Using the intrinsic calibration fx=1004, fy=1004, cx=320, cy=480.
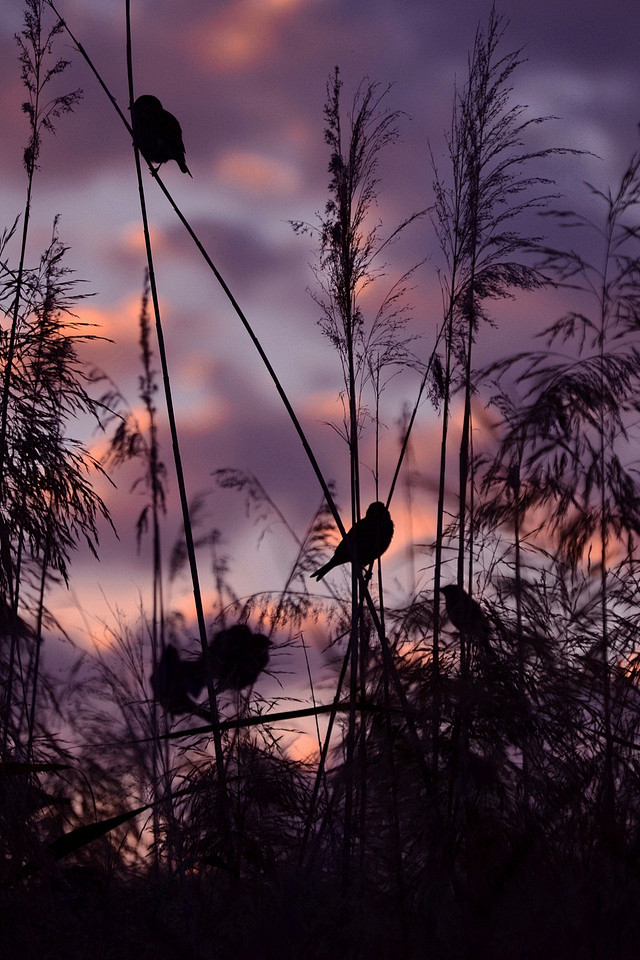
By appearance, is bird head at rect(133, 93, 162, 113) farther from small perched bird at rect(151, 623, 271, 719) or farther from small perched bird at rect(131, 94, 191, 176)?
small perched bird at rect(151, 623, 271, 719)

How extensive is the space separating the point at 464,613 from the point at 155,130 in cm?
204

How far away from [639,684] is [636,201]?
2380mm

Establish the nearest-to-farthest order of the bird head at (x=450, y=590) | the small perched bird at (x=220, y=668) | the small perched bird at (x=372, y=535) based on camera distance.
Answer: the small perched bird at (x=372, y=535)
the bird head at (x=450, y=590)
the small perched bird at (x=220, y=668)

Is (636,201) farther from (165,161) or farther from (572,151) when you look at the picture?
(165,161)

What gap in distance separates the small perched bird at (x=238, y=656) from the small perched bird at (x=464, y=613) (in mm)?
1004

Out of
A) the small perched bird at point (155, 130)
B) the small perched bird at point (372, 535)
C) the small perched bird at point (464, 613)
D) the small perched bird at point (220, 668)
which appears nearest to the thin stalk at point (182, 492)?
the small perched bird at point (155, 130)

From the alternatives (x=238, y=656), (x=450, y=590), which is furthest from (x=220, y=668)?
(x=450, y=590)

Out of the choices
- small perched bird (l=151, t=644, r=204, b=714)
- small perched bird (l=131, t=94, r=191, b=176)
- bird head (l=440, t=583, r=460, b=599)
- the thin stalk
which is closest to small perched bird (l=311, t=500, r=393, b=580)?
bird head (l=440, t=583, r=460, b=599)

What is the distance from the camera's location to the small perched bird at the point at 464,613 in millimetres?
3684

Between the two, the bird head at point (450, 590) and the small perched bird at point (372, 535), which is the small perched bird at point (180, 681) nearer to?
the small perched bird at point (372, 535)

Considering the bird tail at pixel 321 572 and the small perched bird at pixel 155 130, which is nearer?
the small perched bird at pixel 155 130

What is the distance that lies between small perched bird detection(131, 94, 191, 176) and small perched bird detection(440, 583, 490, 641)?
6.18 ft

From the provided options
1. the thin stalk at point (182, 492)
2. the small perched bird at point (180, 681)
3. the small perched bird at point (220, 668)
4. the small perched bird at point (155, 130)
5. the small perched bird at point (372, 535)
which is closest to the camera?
the thin stalk at point (182, 492)

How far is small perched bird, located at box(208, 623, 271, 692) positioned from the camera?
4.46 metres
